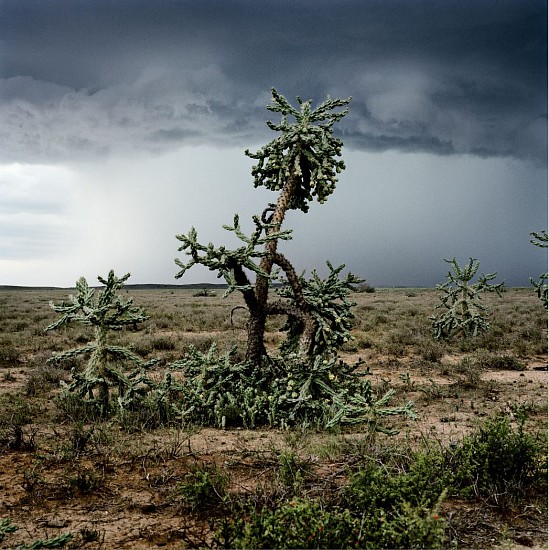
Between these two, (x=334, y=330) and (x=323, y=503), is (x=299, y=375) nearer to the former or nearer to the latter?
(x=334, y=330)

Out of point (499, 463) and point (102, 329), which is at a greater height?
point (102, 329)

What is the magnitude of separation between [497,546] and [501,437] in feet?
4.64

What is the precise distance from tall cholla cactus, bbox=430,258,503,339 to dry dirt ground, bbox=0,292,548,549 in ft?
31.5

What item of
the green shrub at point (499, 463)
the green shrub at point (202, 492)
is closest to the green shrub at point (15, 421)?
the green shrub at point (202, 492)

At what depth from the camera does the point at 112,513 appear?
4.49m

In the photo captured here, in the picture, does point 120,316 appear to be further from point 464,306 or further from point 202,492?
point 464,306

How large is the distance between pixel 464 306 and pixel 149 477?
51.4 feet

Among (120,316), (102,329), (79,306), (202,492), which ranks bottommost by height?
(202,492)

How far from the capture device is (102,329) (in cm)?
782

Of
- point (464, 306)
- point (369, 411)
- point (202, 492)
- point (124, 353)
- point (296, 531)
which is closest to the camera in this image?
point (296, 531)

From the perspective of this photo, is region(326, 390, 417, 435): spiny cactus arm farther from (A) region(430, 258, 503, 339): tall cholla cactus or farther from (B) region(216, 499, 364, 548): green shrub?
(A) region(430, 258, 503, 339): tall cholla cactus

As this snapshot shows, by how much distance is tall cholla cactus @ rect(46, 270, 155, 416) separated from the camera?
303 inches

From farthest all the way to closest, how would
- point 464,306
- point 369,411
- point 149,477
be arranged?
point 464,306
point 369,411
point 149,477

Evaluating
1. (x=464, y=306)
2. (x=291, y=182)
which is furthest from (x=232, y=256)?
(x=464, y=306)
